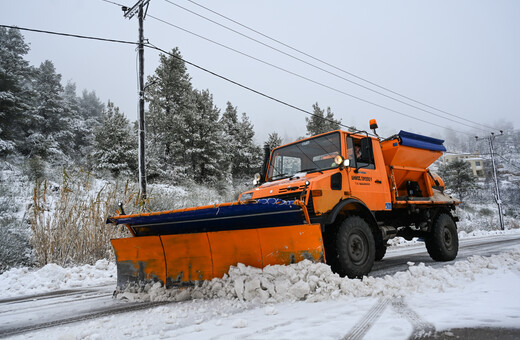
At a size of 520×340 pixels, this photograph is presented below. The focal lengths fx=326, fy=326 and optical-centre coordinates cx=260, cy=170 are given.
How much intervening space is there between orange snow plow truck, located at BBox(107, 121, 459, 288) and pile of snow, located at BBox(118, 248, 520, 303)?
0.62 ft

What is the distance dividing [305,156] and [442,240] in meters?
3.48

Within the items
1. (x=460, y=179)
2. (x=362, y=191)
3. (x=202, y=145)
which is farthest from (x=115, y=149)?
(x=460, y=179)

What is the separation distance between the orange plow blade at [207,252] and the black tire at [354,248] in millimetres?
675

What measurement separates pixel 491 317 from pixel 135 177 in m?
21.9

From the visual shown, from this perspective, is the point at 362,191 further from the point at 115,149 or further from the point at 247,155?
the point at 247,155

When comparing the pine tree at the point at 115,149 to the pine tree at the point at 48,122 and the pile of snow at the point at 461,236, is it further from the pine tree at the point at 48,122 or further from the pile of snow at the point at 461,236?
the pile of snow at the point at 461,236

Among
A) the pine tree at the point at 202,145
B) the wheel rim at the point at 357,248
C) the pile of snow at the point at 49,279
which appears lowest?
the pile of snow at the point at 49,279

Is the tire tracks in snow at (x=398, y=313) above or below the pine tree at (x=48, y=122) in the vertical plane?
below

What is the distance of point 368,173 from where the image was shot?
17.3 feet

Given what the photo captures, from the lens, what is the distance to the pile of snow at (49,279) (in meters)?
5.17

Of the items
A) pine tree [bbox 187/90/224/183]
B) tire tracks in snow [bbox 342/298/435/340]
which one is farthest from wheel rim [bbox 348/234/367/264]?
pine tree [bbox 187/90/224/183]

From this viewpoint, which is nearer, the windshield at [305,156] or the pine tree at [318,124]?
the windshield at [305,156]

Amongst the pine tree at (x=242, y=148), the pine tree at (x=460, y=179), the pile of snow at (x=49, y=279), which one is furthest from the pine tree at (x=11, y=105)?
the pine tree at (x=460, y=179)

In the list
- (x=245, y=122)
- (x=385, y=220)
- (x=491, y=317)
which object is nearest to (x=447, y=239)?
(x=385, y=220)
